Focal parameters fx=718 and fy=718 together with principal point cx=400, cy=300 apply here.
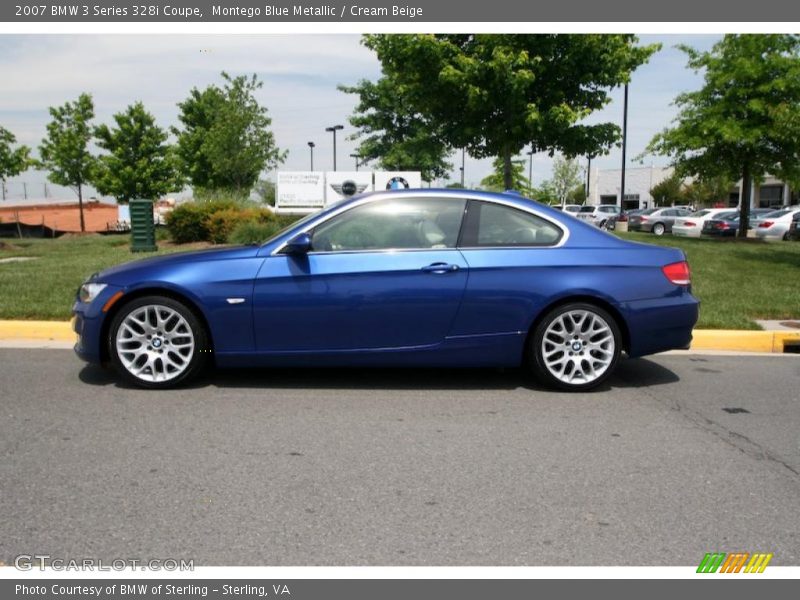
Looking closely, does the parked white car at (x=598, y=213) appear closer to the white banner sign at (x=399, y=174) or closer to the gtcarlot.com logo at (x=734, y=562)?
the white banner sign at (x=399, y=174)

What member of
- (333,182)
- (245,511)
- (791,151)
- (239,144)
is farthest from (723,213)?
(245,511)

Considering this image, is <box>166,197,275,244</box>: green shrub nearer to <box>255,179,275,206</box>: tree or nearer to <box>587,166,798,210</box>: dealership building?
<box>255,179,275,206</box>: tree

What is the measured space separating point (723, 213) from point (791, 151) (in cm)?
860

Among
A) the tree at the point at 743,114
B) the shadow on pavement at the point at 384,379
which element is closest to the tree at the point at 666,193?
the tree at the point at 743,114

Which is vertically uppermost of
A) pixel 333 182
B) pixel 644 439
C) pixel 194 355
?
pixel 333 182

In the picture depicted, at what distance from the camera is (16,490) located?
3494 millimetres

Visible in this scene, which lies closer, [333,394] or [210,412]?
[210,412]

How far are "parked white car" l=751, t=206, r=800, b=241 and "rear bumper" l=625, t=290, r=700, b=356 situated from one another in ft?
74.6

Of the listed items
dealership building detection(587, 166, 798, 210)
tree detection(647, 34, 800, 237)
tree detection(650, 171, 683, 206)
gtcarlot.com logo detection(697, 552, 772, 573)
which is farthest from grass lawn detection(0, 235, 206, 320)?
dealership building detection(587, 166, 798, 210)

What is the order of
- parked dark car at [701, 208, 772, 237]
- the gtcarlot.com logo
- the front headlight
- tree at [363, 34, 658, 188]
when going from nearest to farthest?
the gtcarlot.com logo < the front headlight < tree at [363, 34, 658, 188] < parked dark car at [701, 208, 772, 237]

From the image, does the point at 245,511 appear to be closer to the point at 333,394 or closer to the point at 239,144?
the point at 333,394

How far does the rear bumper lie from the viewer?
5.45 metres

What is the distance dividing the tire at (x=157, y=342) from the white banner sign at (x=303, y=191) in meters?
20.2
